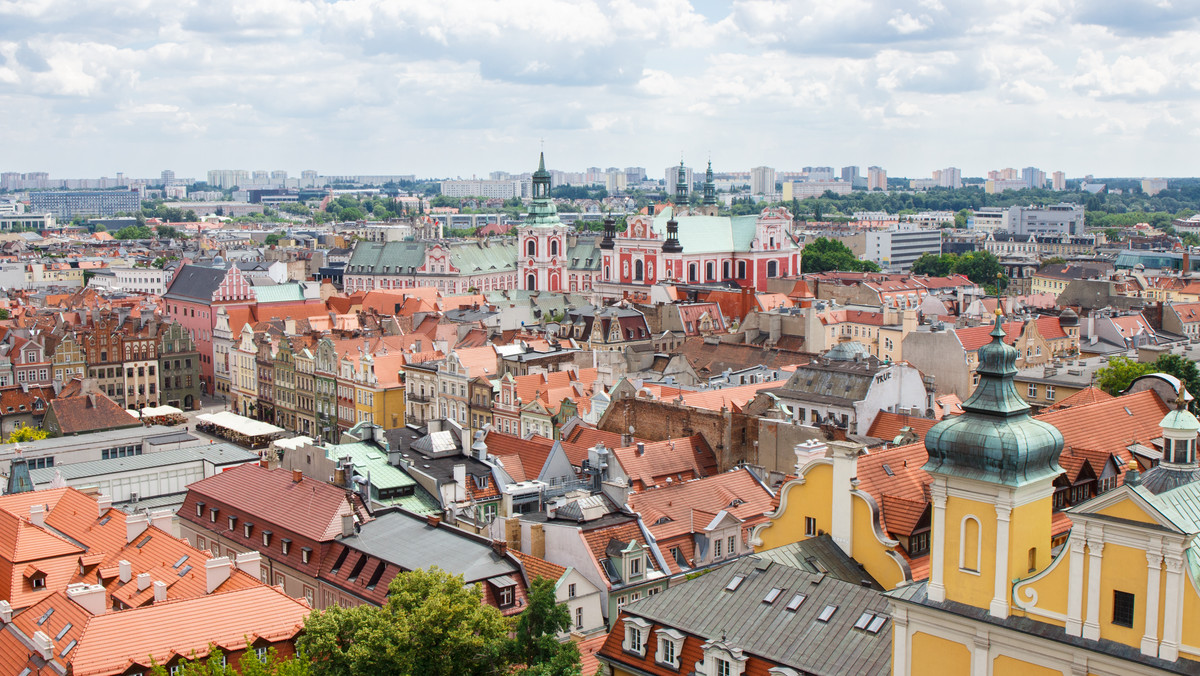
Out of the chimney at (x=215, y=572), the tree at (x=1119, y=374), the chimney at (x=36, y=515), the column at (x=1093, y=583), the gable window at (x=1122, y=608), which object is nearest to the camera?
the gable window at (x=1122, y=608)

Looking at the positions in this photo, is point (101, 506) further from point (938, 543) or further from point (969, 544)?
point (969, 544)

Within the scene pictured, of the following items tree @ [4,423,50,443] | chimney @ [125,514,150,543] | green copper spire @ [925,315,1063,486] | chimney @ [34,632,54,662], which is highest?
green copper spire @ [925,315,1063,486]

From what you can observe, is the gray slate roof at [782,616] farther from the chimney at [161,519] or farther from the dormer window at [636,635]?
the chimney at [161,519]

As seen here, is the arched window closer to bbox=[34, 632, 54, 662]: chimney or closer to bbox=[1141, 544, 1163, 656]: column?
bbox=[1141, 544, 1163, 656]: column

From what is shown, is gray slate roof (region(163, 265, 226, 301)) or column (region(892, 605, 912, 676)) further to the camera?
gray slate roof (region(163, 265, 226, 301))

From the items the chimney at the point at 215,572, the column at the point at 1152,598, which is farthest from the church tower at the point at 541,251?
the column at the point at 1152,598

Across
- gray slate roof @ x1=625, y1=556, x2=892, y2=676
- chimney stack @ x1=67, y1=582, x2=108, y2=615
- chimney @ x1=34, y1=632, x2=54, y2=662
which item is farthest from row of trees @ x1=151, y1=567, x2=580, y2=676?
chimney stack @ x1=67, y1=582, x2=108, y2=615

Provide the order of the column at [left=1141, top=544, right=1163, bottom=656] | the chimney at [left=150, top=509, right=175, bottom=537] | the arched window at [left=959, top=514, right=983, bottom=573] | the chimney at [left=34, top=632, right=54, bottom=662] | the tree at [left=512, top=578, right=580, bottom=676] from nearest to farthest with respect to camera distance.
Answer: the column at [left=1141, top=544, right=1163, bottom=656]
the arched window at [left=959, top=514, right=983, bottom=573]
the tree at [left=512, top=578, right=580, bottom=676]
the chimney at [left=34, top=632, right=54, bottom=662]
the chimney at [left=150, top=509, right=175, bottom=537]

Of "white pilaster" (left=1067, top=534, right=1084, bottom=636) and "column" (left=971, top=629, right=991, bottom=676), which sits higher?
"white pilaster" (left=1067, top=534, right=1084, bottom=636)
